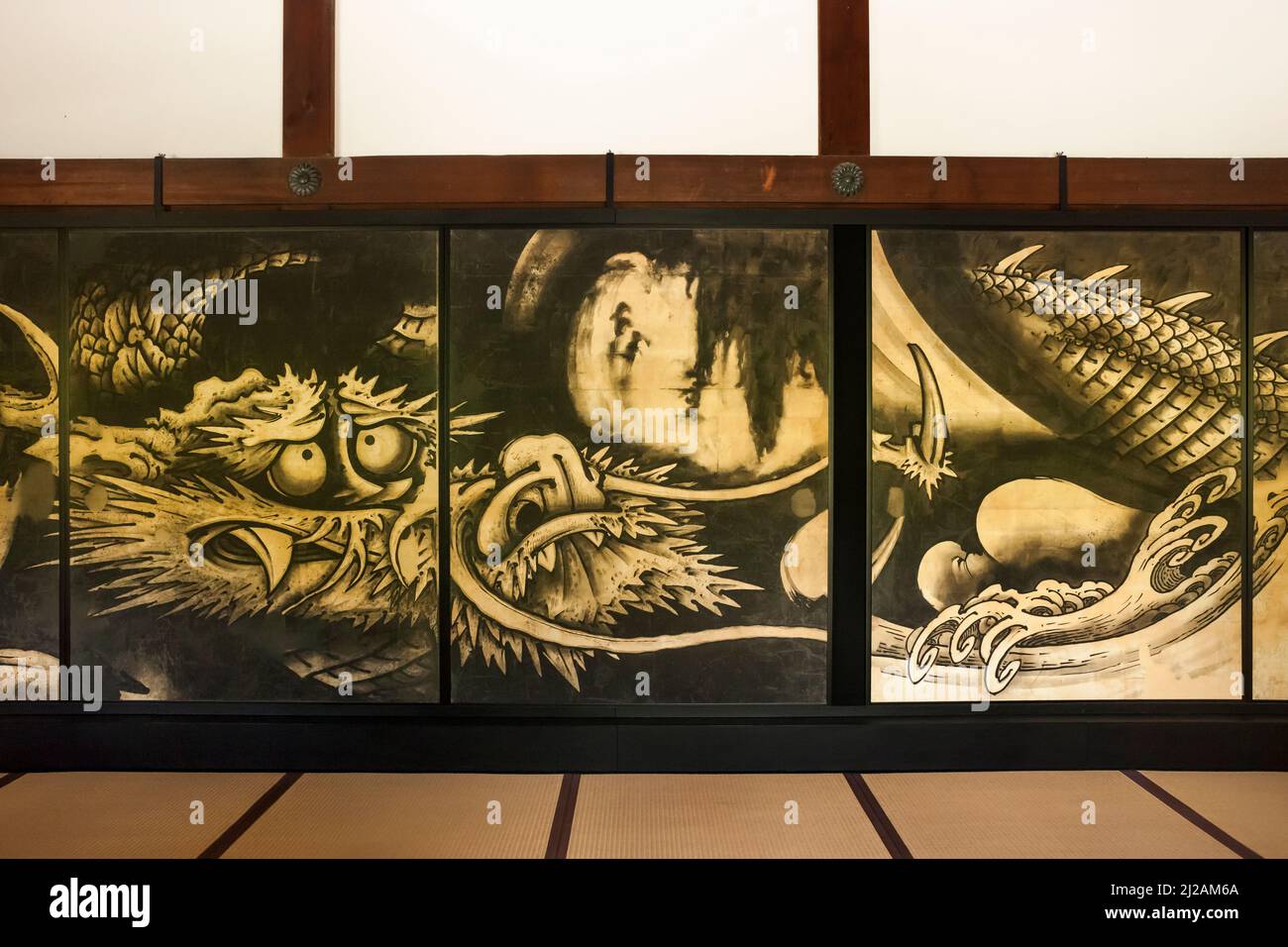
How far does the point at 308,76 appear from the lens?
127 inches

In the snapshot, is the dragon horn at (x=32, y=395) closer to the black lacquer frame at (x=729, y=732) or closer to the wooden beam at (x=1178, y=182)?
the black lacquer frame at (x=729, y=732)

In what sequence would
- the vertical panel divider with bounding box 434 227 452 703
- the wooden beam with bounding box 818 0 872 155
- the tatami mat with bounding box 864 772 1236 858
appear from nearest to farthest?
1. the tatami mat with bounding box 864 772 1236 858
2. the wooden beam with bounding box 818 0 872 155
3. the vertical panel divider with bounding box 434 227 452 703

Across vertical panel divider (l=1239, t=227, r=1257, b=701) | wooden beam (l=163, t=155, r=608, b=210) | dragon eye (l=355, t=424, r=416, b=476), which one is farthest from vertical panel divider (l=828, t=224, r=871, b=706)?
dragon eye (l=355, t=424, r=416, b=476)

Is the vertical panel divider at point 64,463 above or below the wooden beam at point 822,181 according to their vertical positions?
below

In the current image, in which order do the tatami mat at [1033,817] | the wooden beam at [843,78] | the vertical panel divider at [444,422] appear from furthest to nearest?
the vertical panel divider at [444,422]
the wooden beam at [843,78]
the tatami mat at [1033,817]

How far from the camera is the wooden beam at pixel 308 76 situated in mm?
3221

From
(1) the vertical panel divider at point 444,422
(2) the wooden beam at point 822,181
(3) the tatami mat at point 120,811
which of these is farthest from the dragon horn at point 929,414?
(3) the tatami mat at point 120,811

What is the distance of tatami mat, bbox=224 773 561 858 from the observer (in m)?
2.76

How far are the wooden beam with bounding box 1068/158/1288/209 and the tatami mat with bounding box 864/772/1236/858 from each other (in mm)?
2345

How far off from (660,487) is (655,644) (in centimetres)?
65

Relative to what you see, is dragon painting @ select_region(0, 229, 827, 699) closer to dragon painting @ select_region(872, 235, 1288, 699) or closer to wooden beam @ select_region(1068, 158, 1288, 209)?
dragon painting @ select_region(872, 235, 1288, 699)

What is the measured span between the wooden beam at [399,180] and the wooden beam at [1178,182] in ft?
6.40

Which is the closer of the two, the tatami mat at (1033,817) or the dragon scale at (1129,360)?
the tatami mat at (1033,817)

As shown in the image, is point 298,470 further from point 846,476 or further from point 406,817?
point 846,476
